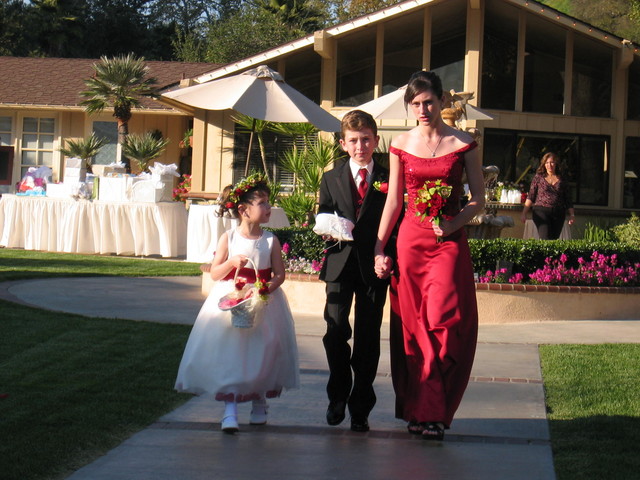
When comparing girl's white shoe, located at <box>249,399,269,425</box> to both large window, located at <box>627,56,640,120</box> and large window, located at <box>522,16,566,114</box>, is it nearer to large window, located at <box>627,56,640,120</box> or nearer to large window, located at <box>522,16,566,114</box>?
large window, located at <box>522,16,566,114</box>

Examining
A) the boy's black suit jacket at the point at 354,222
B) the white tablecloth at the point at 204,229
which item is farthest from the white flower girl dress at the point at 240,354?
the white tablecloth at the point at 204,229

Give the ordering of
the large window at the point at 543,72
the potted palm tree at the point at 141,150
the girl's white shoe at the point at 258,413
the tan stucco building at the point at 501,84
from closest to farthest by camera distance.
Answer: the girl's white shoe at the point at 258,413
the tan stucco building at the point at 501,84
the large window at the point at 543,72
the potted palm tree at the point at 141,150

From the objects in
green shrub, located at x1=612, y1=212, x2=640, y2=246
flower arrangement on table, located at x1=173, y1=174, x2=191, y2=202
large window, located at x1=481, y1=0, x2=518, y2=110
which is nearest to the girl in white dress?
green shrub, located at x1=612, y1=212, x2=640, y2=246

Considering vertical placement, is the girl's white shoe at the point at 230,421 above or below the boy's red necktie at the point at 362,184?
below

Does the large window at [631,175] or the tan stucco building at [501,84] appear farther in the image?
the large window at [631,175]

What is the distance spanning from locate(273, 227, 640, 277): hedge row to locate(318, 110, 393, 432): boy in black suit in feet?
17.2

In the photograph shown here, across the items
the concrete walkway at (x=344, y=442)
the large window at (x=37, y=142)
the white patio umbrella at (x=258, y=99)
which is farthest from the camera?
the large window at (x=37, y=142)

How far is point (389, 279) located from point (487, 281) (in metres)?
5.14

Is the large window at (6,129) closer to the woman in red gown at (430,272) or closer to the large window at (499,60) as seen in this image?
the large window at (499,60)

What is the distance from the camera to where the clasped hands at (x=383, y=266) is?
226 inches

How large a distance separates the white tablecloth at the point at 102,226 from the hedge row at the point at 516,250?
627 cm

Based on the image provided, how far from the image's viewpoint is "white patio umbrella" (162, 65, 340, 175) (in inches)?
571

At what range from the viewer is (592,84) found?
2173 cm

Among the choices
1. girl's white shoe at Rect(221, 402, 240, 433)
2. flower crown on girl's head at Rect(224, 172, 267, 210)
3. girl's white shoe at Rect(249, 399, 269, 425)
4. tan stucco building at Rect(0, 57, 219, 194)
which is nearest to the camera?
girl's white shoe at Rect(221, 402, 240, 433)
